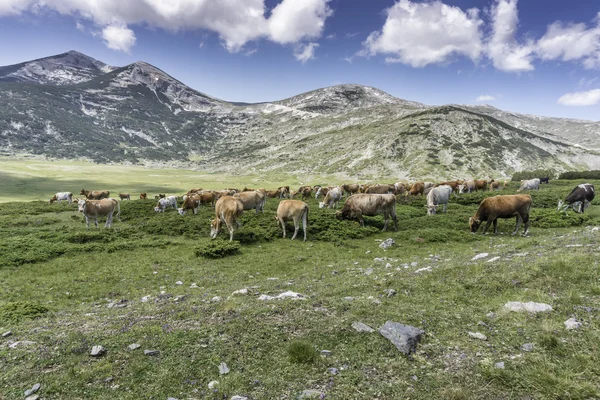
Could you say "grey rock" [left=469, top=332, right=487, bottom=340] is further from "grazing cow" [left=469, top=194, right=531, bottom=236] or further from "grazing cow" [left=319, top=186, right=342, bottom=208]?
"grazing cow" [left=319, top=186, right=342, bottom=208]

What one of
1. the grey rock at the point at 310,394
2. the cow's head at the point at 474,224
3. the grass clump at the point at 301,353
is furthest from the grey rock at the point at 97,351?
the cow's head at the point at 474,224

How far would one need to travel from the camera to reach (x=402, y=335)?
6.13 meters

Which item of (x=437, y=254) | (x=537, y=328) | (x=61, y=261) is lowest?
(x=61, y=261)

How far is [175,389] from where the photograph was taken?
5.18 metres

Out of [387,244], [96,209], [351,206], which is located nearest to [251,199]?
[351,206]

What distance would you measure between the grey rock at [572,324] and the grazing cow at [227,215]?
16756 millimetres

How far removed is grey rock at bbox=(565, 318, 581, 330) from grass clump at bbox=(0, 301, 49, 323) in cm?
1414

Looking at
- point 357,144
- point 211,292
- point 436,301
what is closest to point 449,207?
point 436,301

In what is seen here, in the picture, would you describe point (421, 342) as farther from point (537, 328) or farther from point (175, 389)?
point (175, 389)

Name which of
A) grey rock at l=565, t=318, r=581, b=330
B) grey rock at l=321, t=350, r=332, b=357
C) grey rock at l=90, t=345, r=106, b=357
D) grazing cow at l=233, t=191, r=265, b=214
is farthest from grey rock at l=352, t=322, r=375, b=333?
grazing cow at l=233, t=191, r=265, b=214

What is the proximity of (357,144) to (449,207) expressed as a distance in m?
155

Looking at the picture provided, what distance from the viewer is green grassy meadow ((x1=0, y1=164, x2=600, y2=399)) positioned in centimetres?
506

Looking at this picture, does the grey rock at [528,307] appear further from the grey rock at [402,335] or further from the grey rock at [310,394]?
the grey rock at [310,394]

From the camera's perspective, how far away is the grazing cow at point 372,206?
73.3ft
